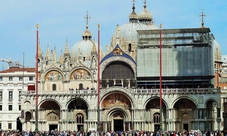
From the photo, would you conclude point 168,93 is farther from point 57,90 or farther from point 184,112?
point 57,90

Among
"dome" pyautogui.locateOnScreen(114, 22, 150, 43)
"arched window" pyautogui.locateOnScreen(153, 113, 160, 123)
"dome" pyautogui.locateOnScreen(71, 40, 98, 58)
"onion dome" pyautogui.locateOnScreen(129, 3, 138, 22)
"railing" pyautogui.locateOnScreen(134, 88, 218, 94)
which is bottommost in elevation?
"arched window" pyautogui.locateOnScreen(153, 113, 160, 123)

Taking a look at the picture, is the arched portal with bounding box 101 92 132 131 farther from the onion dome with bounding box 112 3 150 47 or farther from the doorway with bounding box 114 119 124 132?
the onion dome with bounding box 112 3 150 47

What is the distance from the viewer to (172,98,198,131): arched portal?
10944 cm

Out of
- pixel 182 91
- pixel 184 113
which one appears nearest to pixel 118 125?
pixel 184 113

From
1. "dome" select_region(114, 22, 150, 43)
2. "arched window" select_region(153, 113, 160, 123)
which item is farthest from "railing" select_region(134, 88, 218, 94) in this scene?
"dome" select_region(114, 22, 150, 43)

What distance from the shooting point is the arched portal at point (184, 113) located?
10944cm

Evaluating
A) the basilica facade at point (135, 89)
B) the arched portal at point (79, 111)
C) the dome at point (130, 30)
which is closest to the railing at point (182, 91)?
the basilica facade at point (135, 89)

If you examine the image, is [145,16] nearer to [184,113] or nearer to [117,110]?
[117,110]

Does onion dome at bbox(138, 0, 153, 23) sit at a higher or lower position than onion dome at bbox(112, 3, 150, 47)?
higher

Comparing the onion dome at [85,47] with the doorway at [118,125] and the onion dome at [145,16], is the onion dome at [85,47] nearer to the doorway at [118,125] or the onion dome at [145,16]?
the onion dome at [145,16]

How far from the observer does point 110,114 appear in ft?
367

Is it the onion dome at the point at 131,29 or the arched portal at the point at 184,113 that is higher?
the onion dome at the point at 131,29

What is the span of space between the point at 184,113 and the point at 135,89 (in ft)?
26.9

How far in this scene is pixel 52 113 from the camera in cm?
11406
